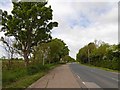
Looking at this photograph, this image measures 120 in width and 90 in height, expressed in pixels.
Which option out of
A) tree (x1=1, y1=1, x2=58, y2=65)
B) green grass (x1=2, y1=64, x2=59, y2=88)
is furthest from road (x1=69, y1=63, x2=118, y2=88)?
tree (x1=1, y1=1, x2=58, y2=65)

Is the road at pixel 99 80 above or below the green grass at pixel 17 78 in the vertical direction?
below

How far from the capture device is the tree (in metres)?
40.9

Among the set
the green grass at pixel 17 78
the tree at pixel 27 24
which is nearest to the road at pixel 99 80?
the green grass at pixel 17 78

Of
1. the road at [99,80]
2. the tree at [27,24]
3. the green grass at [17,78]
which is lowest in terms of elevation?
the road at [99,80]

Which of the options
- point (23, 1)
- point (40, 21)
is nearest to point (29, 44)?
point (40, 21)

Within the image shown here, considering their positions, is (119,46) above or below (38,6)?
below

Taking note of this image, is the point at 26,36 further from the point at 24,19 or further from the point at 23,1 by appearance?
the point at 23,1

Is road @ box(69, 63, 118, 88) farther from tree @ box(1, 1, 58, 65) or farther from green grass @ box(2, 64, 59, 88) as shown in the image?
tree @ box(1, 1, 58, 65)

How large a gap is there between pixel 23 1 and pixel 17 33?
16.7ft

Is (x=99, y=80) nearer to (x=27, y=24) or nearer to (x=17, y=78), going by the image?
(x=17, y=78)

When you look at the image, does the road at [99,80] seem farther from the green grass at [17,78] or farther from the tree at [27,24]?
the tree at [27,24]

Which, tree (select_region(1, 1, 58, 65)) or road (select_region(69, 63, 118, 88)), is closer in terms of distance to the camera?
road (select_region(69, 63, 118, 88))

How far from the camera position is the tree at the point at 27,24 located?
4088 centimetres

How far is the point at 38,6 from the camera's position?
42594 millimetres
